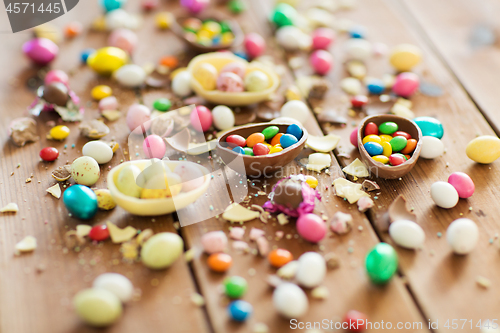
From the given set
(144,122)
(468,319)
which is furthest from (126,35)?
(468,319)

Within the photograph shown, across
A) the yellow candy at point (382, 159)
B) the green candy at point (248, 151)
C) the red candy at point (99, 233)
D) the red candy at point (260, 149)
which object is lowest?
the red candy at point (99, 233)

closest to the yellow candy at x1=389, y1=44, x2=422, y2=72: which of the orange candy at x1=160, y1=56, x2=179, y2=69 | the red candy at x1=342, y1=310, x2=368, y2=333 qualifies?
the orange candy at x1=160, y1=56, x2=179, y2=69

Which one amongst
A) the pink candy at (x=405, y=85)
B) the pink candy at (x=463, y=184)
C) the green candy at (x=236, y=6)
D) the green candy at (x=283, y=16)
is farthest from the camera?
the green candy at (x=236, y=6)

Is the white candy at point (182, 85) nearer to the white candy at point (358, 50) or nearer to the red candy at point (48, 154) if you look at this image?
the red candy at point (48, 154)

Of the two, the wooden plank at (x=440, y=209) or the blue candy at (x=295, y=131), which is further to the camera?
the blue candy at (x=295, y=131)

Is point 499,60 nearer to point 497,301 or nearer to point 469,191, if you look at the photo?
point 469,191

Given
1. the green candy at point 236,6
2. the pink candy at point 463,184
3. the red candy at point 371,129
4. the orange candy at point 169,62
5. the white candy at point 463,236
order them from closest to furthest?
the white candy at point 463,236 < the pink candy at point 463,184 < the red candy at point 371,129 < the orange candy at point 169,62 < the green candy at point 236,6

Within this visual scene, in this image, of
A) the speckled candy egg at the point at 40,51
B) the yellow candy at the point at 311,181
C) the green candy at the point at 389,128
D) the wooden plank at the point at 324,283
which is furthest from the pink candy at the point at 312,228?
the speckled candy egg at the point at 40,51
